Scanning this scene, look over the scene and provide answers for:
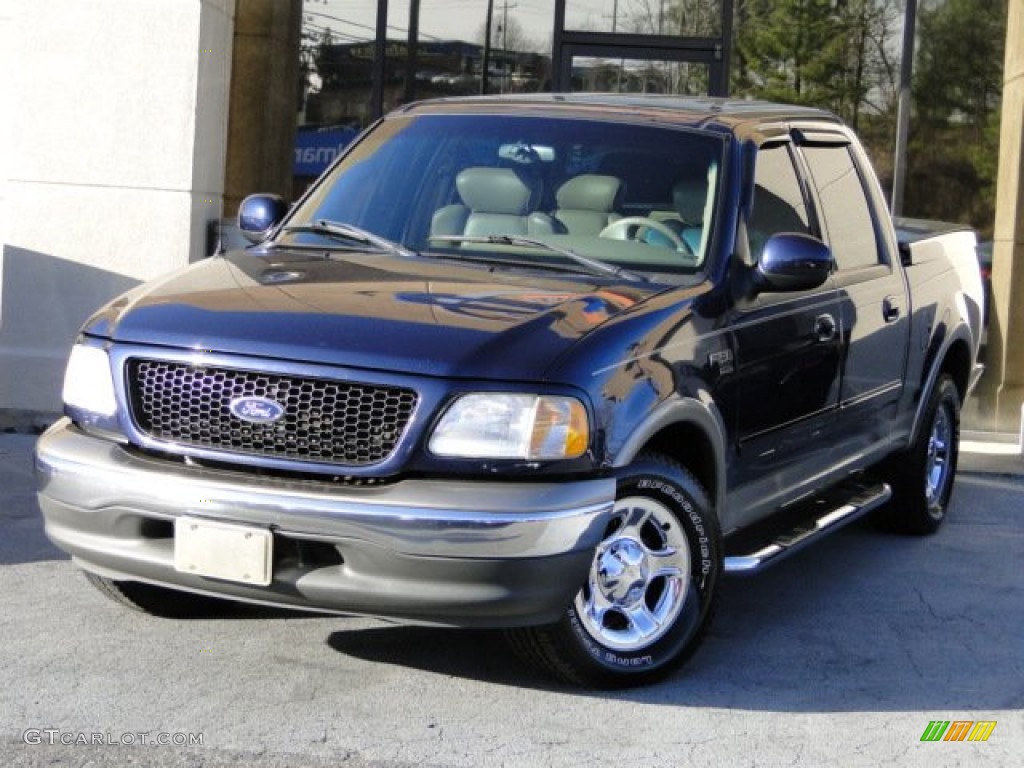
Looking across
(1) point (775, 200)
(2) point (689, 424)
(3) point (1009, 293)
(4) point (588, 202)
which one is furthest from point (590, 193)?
(3) point (1009, 293)

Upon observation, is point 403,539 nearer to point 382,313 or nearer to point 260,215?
point 382,313

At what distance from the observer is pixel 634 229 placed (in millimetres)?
5715

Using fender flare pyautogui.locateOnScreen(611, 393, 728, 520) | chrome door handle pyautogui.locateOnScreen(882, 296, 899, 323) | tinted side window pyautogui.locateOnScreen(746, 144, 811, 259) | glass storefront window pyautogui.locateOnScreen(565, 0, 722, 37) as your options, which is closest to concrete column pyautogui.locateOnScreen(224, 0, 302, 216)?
glass storefront window pyautogui.locateOnScreen(565, 0, 722, 37)

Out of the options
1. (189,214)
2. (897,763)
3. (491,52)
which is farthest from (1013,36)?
(897,763)

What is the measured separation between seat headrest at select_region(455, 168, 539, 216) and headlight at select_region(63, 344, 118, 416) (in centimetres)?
149

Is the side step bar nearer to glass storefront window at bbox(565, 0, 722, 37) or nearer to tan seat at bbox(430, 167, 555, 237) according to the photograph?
tan seat at bbox(430, 167, 555, 237)

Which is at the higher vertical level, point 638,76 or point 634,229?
point 638,76

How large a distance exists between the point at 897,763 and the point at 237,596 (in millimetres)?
1852

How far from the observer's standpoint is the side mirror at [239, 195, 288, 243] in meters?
6.28

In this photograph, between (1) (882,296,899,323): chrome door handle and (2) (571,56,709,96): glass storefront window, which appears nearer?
(1) (882,296,899,323): chrome door handle

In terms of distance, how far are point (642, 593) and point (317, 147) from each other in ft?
26.9

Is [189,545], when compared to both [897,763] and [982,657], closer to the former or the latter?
[897,763]

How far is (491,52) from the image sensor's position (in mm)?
12641

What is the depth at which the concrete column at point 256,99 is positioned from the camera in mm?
12211
